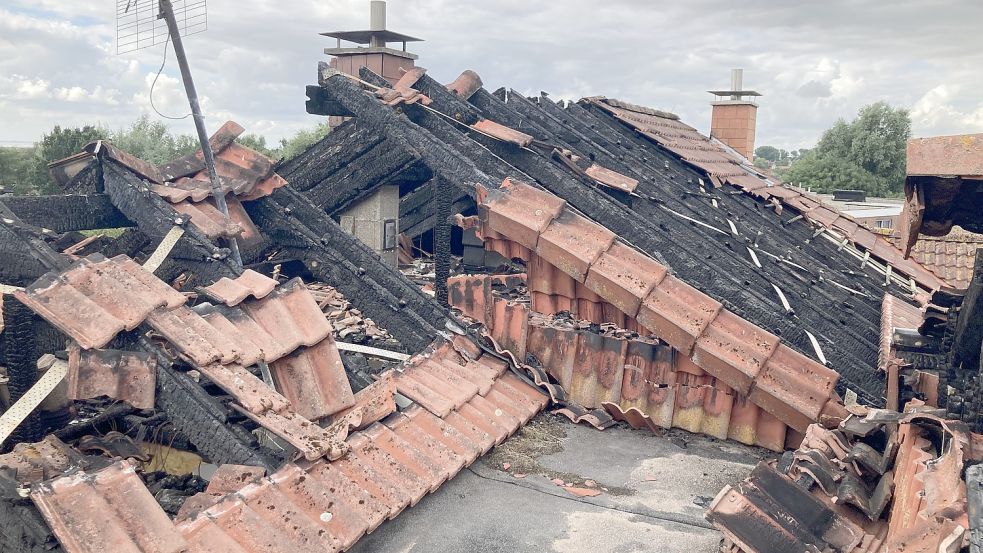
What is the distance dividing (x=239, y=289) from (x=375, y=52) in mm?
11451

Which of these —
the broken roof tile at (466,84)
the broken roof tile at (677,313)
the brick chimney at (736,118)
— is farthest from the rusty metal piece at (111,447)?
the brick chimney at (736,118)

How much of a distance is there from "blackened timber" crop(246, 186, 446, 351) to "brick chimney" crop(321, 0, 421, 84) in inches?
307

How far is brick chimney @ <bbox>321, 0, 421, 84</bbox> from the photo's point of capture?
1552 centimetres

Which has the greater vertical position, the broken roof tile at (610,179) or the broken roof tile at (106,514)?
the broken roof tile at (610,179)

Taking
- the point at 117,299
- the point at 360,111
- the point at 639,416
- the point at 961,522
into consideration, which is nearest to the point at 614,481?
the point at 639,416

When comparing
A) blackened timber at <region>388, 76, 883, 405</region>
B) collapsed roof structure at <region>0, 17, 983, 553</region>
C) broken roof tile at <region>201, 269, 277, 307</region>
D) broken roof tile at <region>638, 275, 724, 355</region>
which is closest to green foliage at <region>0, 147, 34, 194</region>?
collapsed roof structure at <region>0, 17, 983, 553</region>

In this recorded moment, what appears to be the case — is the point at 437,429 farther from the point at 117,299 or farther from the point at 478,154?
the point at 478,154

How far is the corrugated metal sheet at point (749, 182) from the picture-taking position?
1165 centimetres

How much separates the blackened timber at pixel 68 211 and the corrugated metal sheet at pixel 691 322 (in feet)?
12.0

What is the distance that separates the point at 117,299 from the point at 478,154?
397 cm

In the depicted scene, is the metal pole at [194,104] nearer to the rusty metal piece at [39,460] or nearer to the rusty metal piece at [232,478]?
the rusty metal piece at [39,460]

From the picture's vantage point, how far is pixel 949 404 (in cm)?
402

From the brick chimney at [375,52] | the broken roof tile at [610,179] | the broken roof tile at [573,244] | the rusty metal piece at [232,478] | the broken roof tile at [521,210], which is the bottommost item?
the rusty metal piece at [232,478]

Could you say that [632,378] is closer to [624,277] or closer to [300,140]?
[624,277]
